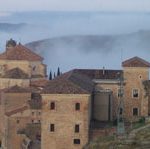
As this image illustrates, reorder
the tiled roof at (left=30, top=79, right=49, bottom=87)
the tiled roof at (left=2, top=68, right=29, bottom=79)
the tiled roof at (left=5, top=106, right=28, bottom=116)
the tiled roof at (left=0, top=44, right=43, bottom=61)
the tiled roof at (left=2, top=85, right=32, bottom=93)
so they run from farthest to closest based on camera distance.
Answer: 1. the tiled roof at (left=0, top=44, right=43, bottom=61)
2. the tiled roof at (left=2, top=68, right=29, bottom=79)
3. the tiled roof at (left=30, top=79, right=49, bottom=87)
4. the tiled roof at (left=2, top=85, right=32, bottom=93)
5. the tiled roof at (left=5, top=106, right=28, bottom=116)

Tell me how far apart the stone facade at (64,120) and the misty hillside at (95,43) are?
186ft

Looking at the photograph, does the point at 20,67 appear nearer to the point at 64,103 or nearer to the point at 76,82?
the point at 76,82

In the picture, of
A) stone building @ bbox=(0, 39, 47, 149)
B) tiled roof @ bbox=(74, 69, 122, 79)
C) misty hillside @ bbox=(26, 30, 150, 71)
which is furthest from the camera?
misty hillside @ bbox=(26, 30, 150, 71)

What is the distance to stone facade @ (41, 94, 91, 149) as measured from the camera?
4072cm

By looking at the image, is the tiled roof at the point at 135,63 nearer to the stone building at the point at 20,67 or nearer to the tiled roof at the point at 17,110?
the tiled roof at the point at 17,110

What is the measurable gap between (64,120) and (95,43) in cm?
7685

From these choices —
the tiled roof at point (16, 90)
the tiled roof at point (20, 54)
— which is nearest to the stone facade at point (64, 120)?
the tiled roof at point (16, 90)

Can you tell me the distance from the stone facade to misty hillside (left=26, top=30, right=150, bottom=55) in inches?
2234

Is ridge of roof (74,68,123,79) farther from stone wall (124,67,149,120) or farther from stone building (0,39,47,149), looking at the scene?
stone building (0,39,47,149)

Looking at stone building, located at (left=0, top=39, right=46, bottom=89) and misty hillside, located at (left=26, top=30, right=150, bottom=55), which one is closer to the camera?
stone building, located at (left=0, top=39, right=46, bottom=89)

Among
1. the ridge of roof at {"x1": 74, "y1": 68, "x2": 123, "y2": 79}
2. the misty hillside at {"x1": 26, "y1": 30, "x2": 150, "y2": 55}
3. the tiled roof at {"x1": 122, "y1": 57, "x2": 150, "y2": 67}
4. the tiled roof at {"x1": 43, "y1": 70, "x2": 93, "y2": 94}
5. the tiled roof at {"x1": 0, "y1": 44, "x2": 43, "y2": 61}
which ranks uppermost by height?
the misty hillside at {"x1": 26, "y1": 30, "x2": 150, "y2": 55}

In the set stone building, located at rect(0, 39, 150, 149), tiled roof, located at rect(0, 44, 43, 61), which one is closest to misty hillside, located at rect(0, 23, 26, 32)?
tiled roof, located at rect(0, 44, 43, 61)

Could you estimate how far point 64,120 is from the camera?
40812mm

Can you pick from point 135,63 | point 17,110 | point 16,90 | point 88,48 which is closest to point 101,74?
point 135,63
